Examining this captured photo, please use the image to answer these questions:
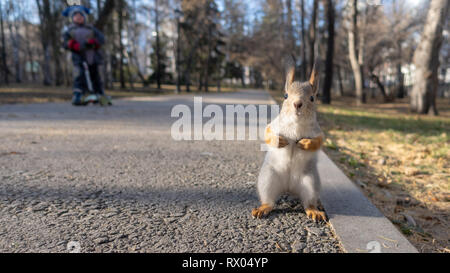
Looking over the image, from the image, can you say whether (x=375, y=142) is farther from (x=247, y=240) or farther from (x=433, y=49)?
(x=433, y=49)

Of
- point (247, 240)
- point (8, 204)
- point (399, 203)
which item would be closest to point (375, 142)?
point (399, 203)

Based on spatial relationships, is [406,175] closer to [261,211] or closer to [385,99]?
[261,211]

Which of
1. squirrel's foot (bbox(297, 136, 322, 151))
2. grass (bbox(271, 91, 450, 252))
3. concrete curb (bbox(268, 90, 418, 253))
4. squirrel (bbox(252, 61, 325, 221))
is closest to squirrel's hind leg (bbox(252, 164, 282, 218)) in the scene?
squirrel (bbox(252, 61, 325, 221))

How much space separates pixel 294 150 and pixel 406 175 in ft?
7.40

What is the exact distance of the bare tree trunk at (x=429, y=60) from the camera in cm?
1023

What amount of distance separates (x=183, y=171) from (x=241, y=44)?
116 feet

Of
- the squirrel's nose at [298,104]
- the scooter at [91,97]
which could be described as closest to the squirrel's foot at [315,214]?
the squirrel's nose at [298,104]

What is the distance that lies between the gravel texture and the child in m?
6.71

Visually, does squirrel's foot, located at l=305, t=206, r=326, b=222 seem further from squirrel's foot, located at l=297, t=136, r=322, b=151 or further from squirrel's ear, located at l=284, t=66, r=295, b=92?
squirrel's ear, located at l=284, t=66, r=295, b=92

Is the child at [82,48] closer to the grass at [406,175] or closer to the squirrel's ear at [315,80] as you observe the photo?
the grass at [406,175]

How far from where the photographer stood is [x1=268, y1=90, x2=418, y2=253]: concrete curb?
5.70ft

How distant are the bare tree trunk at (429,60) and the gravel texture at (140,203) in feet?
30.9

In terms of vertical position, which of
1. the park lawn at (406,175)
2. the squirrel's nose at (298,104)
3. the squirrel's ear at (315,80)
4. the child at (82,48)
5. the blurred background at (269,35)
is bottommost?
the park lawn at (406,175)

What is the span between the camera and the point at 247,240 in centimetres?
184
